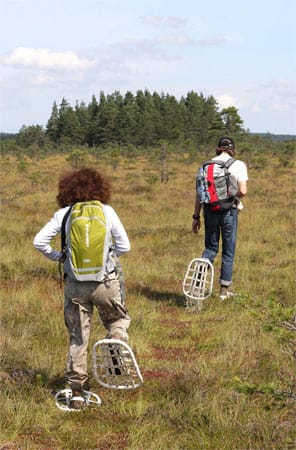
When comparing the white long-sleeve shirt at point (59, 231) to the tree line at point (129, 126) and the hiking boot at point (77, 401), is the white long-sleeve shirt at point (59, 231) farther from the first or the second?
the tree line at point (129, 126)

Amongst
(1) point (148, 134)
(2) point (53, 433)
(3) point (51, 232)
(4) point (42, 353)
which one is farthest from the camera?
(1) point (148, 134)

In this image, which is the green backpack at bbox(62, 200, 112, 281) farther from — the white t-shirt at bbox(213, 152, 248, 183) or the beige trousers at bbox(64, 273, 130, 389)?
the white t-shirt at bbox(213, 152, 248, 183)

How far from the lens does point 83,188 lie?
3496 millimetres

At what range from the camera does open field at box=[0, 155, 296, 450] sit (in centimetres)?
302

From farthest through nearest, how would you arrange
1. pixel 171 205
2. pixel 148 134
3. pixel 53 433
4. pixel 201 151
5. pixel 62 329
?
pixel 148 134, pixel 201 151, pixel 171 205, pixel 62 329, pixel 53 433

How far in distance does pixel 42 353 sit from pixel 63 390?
0.77 m

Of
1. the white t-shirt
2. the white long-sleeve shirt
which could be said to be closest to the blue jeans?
the white t-shirt

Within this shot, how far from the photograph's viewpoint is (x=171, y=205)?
543 inches

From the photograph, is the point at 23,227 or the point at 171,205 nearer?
the point at 23,227

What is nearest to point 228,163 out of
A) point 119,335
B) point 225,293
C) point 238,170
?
point 238,170

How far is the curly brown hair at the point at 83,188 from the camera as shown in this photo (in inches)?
138

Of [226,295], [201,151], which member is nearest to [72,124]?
[201,151]

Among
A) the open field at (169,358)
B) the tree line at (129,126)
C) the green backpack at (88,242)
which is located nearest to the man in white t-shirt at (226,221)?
the open field at (169,358)

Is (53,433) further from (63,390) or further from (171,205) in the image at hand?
(171,205)
